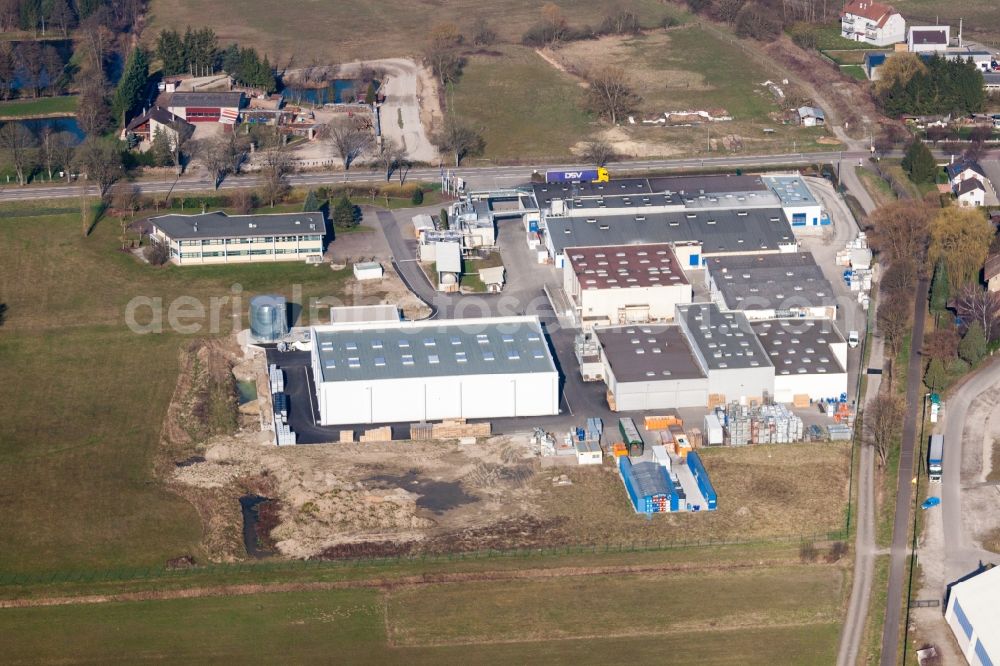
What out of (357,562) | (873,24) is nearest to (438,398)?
(357,562)

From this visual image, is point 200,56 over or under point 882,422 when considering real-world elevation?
over

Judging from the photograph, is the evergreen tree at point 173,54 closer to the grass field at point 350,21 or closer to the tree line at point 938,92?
the grass field at point 350,21

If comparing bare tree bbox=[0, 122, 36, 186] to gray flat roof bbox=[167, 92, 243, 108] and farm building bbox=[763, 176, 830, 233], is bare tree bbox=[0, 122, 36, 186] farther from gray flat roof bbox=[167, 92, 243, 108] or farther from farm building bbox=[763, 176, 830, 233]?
farm building bbox=[763, 176, 830, 233]

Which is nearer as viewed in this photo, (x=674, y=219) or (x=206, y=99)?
(x=674, y=219)

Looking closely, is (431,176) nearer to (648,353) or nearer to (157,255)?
(157,255)

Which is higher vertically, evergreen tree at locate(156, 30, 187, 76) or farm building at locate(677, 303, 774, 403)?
evergreen tree at locate(156, 30, 187, 76)

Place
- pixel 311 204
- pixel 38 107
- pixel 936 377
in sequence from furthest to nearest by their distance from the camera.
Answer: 1. pixel 38 107
2. pixel 311 204
3. pixel 936 377

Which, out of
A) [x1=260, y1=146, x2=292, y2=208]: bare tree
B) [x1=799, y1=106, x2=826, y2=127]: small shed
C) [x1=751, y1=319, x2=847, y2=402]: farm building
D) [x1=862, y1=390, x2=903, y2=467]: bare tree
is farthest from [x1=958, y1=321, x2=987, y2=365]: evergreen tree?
[x1=260, y1=146, x2=292, y2=208]: bare tree
